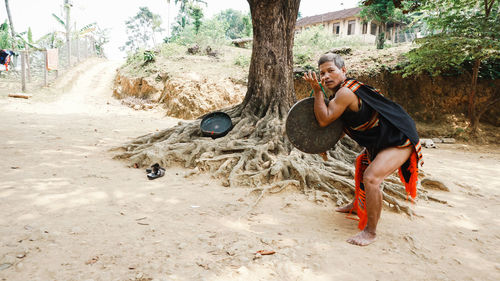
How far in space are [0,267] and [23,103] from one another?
12965 millimetres

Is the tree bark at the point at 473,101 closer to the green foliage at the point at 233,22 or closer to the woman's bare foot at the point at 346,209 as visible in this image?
the woman's bare foot at the point at 346,209

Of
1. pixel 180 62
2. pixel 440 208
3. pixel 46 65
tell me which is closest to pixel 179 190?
pixel 440 208

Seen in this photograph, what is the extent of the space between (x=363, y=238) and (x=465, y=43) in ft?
26.2

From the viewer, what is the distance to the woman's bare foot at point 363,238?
2303 millimetres

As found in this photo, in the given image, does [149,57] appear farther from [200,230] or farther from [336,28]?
[336,28]

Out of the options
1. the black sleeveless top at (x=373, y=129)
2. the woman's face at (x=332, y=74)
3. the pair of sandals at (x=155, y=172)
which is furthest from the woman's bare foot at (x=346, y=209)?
the pair of sandals at (x=155, y=172)

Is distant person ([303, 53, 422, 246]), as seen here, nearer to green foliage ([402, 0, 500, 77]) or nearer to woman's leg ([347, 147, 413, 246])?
woman's leg ([347, 147, 413, 246])

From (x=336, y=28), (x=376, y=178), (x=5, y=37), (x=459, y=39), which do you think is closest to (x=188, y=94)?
(x=459, y=39)

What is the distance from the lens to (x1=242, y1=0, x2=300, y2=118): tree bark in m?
5.04

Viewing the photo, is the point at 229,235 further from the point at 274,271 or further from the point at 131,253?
the point at 131,253

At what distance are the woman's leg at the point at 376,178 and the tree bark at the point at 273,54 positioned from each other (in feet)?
9.23

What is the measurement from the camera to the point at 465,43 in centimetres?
747

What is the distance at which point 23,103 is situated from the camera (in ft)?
37.8

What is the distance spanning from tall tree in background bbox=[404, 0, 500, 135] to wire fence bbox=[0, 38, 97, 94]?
17340 millimetres
